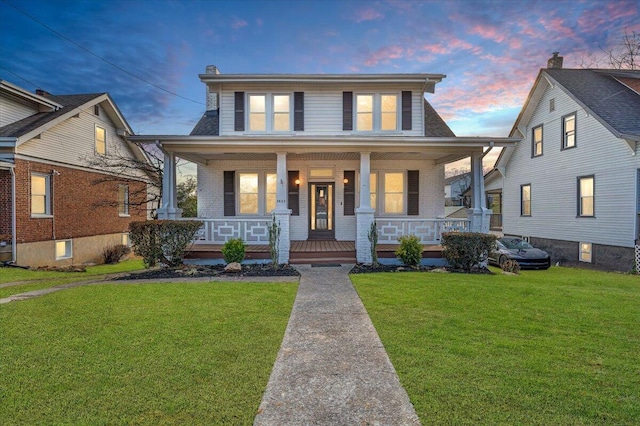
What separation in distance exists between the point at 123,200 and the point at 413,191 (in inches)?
623

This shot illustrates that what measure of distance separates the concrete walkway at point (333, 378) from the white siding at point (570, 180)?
12.9m

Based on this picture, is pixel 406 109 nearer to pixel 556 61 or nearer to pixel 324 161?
pixel 324 161

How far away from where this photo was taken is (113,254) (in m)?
16.3

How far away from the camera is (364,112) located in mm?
11586

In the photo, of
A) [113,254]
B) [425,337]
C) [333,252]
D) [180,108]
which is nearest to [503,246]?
[333,252]

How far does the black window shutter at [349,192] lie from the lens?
11.9m

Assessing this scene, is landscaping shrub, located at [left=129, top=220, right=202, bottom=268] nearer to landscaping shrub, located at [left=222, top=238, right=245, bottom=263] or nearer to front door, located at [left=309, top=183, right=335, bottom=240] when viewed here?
landscaping shrub, located at [left=222, top=238, right=245, bottom=263]

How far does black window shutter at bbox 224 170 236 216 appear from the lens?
12039mm

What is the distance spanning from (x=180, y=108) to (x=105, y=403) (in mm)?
23374

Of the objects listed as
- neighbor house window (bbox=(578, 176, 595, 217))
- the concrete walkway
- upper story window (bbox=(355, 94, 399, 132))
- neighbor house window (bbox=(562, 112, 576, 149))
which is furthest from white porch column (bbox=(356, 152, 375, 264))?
neighbor house window (bbox=(562, 112, 576, 149))

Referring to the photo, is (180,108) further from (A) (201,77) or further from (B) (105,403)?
A: (B) (105,403)

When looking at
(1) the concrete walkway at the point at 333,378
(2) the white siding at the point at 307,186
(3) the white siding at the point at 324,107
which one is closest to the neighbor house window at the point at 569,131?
(2) the white siding at the point at 307,186

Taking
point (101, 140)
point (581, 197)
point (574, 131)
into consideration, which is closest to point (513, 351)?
point (581, 197)

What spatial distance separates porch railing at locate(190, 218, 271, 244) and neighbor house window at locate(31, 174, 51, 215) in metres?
7.66
